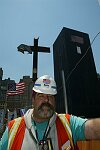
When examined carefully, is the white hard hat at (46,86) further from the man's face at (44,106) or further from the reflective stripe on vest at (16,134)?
the reflective stripe on vest at (16,134)

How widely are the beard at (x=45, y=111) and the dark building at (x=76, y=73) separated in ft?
92.7

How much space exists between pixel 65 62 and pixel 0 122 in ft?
65.5

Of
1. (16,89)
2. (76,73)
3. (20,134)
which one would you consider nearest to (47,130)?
(20,134)

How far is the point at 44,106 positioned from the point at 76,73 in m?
32.7

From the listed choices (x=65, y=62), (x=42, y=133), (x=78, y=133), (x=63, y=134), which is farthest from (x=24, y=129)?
(x=65, y=62)

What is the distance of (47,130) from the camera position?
2.36 meters

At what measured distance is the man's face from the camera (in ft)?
8.06

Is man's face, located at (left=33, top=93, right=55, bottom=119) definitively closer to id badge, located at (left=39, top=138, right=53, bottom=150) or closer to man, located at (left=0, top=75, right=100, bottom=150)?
man, located at (left=0, top=75, right=100, bottom=150)

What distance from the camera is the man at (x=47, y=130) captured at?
2.23 m

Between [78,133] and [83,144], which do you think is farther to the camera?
[83,144]

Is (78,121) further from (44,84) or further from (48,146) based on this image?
(44,84)

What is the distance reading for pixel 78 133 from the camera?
2256 millimetres

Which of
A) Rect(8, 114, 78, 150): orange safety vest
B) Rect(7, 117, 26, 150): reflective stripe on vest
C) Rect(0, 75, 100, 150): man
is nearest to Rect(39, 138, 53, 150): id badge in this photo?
Rect(0, 75, 100, 150): man

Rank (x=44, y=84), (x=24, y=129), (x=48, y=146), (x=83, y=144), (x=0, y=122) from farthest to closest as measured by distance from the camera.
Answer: (x=0, y=122), (x=83, y=144), (x=44, y=84), (x=24, y=129), (x=48, y=146)
